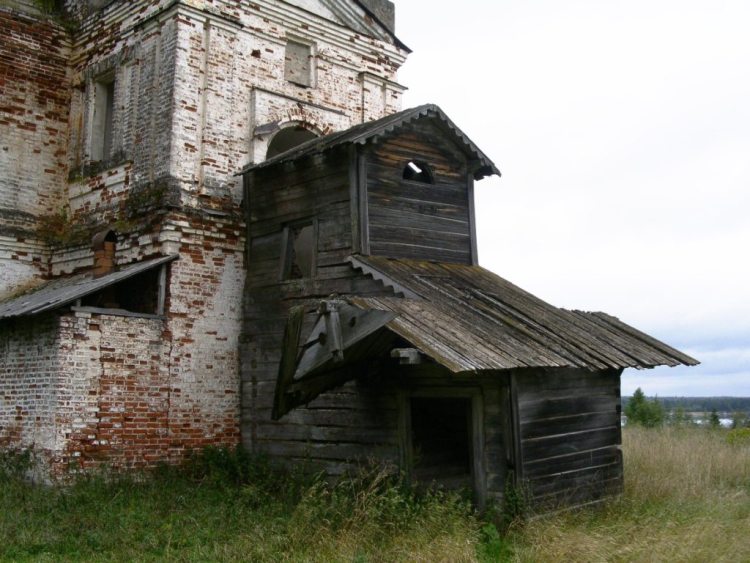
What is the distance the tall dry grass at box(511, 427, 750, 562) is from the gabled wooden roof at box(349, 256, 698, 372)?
173cm

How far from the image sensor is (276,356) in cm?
1142

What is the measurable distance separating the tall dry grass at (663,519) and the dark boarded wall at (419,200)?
13.6 ft

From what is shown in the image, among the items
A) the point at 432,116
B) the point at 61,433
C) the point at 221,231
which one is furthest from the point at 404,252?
the point at 61,433

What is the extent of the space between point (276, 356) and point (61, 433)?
119 inches

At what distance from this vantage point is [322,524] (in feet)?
26.3

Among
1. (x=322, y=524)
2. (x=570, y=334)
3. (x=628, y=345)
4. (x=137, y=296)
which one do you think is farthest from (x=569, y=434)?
(x=137, y=296)

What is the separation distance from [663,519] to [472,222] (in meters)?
5.07

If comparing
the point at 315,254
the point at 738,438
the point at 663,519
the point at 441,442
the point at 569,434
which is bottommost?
the point at 663,519

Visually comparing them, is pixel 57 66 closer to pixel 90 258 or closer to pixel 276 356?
pixel 90 258

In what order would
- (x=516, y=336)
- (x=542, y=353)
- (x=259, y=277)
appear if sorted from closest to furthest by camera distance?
(x=542, y=353)
(x=516, y=336)
(x=259, y=277)

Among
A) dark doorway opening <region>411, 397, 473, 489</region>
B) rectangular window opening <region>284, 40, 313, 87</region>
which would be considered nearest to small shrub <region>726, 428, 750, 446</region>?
dark doorway opening <region>411, 397, 473, 489</region>

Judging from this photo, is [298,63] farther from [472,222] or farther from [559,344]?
[559,344]

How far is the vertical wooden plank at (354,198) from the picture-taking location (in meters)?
10.6

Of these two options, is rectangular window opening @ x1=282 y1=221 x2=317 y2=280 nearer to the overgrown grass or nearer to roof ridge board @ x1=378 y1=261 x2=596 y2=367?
roof ridge board @ x1=378 y1=261 x2=596 y2=367
